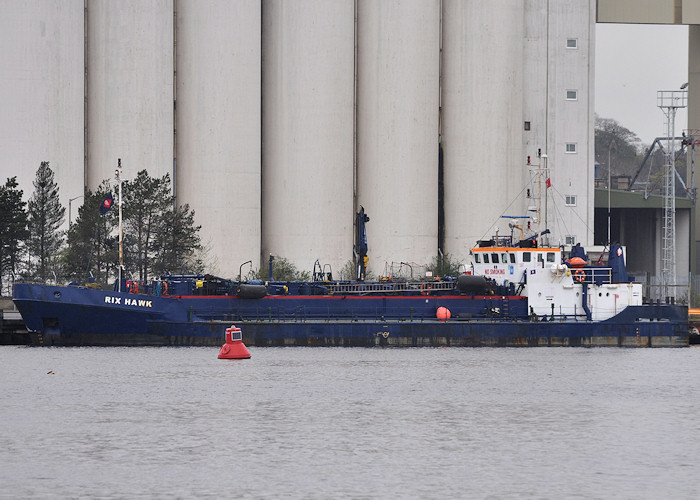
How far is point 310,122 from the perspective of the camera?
90.6m

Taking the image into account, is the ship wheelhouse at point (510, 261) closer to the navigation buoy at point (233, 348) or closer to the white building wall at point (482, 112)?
the navigation buoy at point (233, 348)

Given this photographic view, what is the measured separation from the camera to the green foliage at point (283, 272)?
88.1 metres

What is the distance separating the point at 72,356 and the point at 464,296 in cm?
1839

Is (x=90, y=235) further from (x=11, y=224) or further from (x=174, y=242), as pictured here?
(x=174, y=242)

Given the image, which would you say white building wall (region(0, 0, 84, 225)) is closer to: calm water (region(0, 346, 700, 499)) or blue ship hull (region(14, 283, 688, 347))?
blue ship hull (region(14, 283, 688, 347))

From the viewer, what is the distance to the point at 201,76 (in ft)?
294

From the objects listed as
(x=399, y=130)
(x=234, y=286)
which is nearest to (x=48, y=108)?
(x=399, y=130)

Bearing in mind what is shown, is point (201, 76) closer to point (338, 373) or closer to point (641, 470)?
point (338, 373)

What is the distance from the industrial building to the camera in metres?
88.1

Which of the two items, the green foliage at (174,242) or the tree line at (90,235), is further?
the green foliage at (174,242)

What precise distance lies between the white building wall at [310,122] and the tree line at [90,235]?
956cm

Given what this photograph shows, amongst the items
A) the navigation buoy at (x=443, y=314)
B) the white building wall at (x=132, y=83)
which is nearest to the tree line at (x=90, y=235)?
the white building wall at (x=132, y=83)

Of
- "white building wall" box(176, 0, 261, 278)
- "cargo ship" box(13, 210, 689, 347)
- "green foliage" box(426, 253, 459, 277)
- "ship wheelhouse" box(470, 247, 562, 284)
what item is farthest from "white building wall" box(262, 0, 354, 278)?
"ship wheelhouse" box(470, 247, 562, 284)

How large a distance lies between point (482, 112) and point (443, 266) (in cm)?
1157
